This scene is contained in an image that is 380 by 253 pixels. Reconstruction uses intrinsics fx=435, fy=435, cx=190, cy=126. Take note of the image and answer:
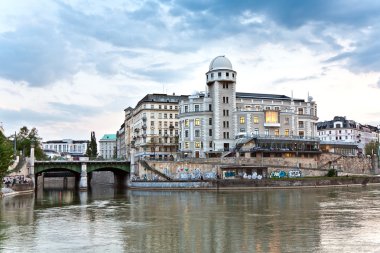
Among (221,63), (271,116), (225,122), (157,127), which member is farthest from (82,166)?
(271,116)

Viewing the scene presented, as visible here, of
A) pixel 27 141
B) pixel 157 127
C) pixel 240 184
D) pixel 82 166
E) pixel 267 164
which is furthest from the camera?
pixel 27 141

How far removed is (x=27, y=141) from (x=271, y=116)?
8326cm

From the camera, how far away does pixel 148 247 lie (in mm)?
30797

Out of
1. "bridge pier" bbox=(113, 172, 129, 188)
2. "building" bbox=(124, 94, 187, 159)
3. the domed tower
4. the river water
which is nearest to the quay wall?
the domed tower

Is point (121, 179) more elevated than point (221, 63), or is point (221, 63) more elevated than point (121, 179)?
point (221, 63)

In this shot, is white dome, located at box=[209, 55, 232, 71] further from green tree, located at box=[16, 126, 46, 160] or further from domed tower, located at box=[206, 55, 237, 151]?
green tree, located at box=[16, 126, 46, 160]

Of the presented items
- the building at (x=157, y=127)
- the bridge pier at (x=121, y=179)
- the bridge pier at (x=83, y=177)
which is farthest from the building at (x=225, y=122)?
the bridge pier at (x=83, y=177)

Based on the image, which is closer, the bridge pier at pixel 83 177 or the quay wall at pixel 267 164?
the quay wall at pixel 267 164

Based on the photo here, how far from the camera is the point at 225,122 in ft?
377

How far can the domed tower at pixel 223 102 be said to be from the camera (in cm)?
11400

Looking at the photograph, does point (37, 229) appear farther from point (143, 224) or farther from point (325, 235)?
point (325, 235)

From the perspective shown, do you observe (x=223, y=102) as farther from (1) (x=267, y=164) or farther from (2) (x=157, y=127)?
(2) (x=157, y=127)

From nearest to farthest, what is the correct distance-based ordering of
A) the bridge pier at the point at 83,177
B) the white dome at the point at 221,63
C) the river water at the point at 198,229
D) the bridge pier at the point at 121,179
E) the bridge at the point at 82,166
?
the river water at the point at 198,229 < the bridge at the point at 82,166 < the bridge pier at the point at 83,177 < the white dome at the point at 221,63 < the bridge pier at the point at 121,179

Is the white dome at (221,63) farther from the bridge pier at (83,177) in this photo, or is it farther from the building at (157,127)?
the bridge pier at (83,177)
